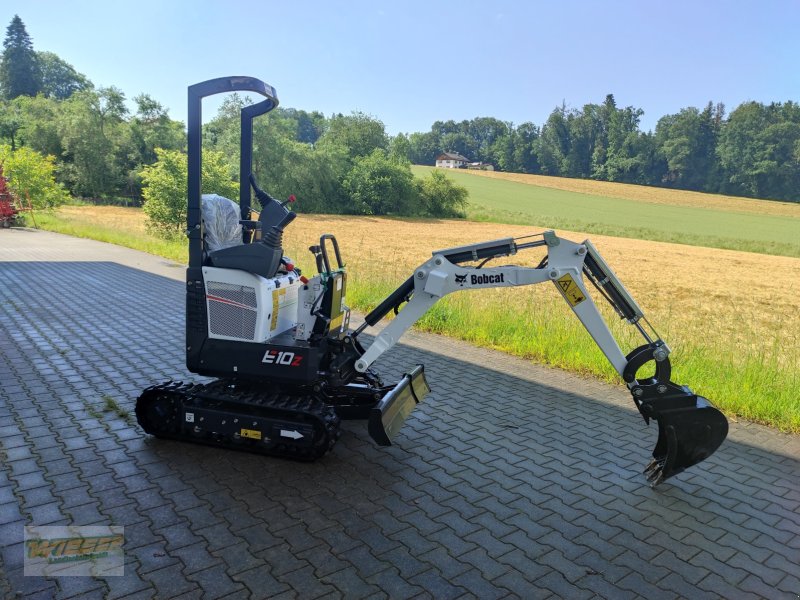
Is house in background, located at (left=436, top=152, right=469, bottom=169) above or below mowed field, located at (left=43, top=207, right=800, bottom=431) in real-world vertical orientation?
above

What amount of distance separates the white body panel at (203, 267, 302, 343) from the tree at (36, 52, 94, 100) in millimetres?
127662

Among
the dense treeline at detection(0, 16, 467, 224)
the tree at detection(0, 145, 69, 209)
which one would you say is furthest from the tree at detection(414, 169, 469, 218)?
the tree at detection(0, 145, 69, 209)

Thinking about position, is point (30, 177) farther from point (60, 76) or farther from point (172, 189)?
point (60, 76)

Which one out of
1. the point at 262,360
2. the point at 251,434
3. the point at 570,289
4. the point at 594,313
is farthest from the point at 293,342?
the point at 594,313

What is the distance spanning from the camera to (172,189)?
21953mm

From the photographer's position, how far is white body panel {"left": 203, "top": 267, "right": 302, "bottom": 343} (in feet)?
16.4

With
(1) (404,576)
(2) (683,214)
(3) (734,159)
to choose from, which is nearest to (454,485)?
(1) (404,576)

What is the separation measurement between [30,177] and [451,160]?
86.5 meters

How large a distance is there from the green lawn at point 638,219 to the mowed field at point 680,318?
11.6m

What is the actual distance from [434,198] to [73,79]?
99.0 m

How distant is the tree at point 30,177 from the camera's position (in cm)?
2519

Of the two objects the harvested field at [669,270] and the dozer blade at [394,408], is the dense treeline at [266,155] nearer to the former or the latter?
the harvested field at [669,270]

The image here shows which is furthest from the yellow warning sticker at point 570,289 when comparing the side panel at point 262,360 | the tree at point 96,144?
the tree at point 96,144

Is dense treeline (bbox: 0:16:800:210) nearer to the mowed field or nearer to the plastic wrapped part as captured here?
the mowed field
